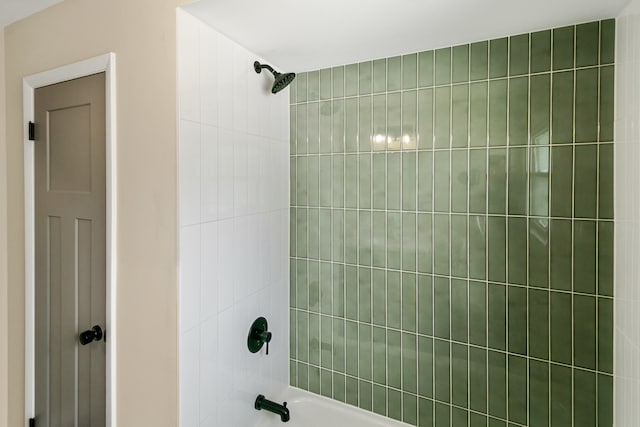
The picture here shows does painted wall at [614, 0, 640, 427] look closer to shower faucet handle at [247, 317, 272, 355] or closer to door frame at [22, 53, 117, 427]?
shower faucet handle at [247, 317, 272, 355]

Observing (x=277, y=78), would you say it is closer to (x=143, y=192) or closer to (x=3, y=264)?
(x=143, y=192)

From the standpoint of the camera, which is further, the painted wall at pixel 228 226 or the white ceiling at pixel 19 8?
the white ceiling at pixel 19 8

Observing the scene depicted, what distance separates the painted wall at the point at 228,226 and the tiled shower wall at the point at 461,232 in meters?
0.15

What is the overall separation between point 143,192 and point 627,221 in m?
1.75

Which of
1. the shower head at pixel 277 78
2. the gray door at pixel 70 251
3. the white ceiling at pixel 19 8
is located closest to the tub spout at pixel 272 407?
the gray door at pixel 70 251

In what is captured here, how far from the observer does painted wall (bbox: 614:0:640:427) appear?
1087 mm

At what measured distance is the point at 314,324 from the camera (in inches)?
74.8

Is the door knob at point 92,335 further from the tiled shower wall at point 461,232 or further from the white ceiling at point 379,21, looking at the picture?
the white ceiling at point 379,21

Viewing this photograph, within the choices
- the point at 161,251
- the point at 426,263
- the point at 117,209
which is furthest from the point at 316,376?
the point at 117,209

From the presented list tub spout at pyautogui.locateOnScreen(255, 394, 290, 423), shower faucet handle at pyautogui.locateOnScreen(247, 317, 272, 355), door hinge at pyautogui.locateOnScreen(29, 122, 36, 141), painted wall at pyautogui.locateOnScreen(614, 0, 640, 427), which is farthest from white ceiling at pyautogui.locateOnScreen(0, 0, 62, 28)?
painted wall at pyautogui.locateOnScreen(614, 0, 640, 427)

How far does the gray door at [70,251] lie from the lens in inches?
56.7

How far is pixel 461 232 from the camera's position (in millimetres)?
1521

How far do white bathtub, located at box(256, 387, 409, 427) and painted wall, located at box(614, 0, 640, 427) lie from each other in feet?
3.03

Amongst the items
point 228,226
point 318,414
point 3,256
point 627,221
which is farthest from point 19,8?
point 627,221
